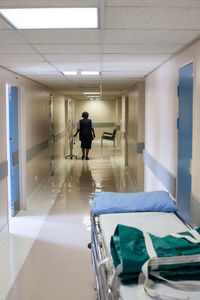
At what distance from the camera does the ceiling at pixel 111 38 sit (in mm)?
2139

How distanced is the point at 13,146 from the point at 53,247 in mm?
1981

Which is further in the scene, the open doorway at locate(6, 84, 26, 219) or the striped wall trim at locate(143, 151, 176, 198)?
the open doorway at locate(6, 84, 26, 219)

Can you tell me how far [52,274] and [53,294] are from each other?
42 centimetres

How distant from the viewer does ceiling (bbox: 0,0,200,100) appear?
214cm

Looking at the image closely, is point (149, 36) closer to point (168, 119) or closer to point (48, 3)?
point (48, 3)

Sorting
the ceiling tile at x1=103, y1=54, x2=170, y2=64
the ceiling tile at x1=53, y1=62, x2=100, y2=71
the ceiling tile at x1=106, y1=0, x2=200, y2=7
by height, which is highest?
the ceiling tile at x1=53, y1=62, x2=100, y2=71

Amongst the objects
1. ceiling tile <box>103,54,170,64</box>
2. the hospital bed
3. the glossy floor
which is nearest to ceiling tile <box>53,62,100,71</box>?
ceiling tile <box>103,54,170,64</box>

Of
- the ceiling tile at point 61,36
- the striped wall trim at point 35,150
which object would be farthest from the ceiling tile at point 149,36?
the striped wall trim at point 35,150

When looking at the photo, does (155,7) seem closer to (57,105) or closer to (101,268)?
(101,268)

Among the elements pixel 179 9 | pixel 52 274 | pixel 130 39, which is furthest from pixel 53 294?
pixel 179 9

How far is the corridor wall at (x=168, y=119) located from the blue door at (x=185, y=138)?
17 centimetres

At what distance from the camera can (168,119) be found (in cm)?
452

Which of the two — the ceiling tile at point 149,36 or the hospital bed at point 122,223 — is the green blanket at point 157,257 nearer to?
the hospital bed at point 122,223

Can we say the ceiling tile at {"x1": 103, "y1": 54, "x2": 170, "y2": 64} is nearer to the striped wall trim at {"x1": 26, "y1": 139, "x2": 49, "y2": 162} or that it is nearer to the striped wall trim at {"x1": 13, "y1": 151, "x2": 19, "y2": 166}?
the striped wall trim at {"x1": 13, "y1": 151, "x2": 19, "y2": 166}
